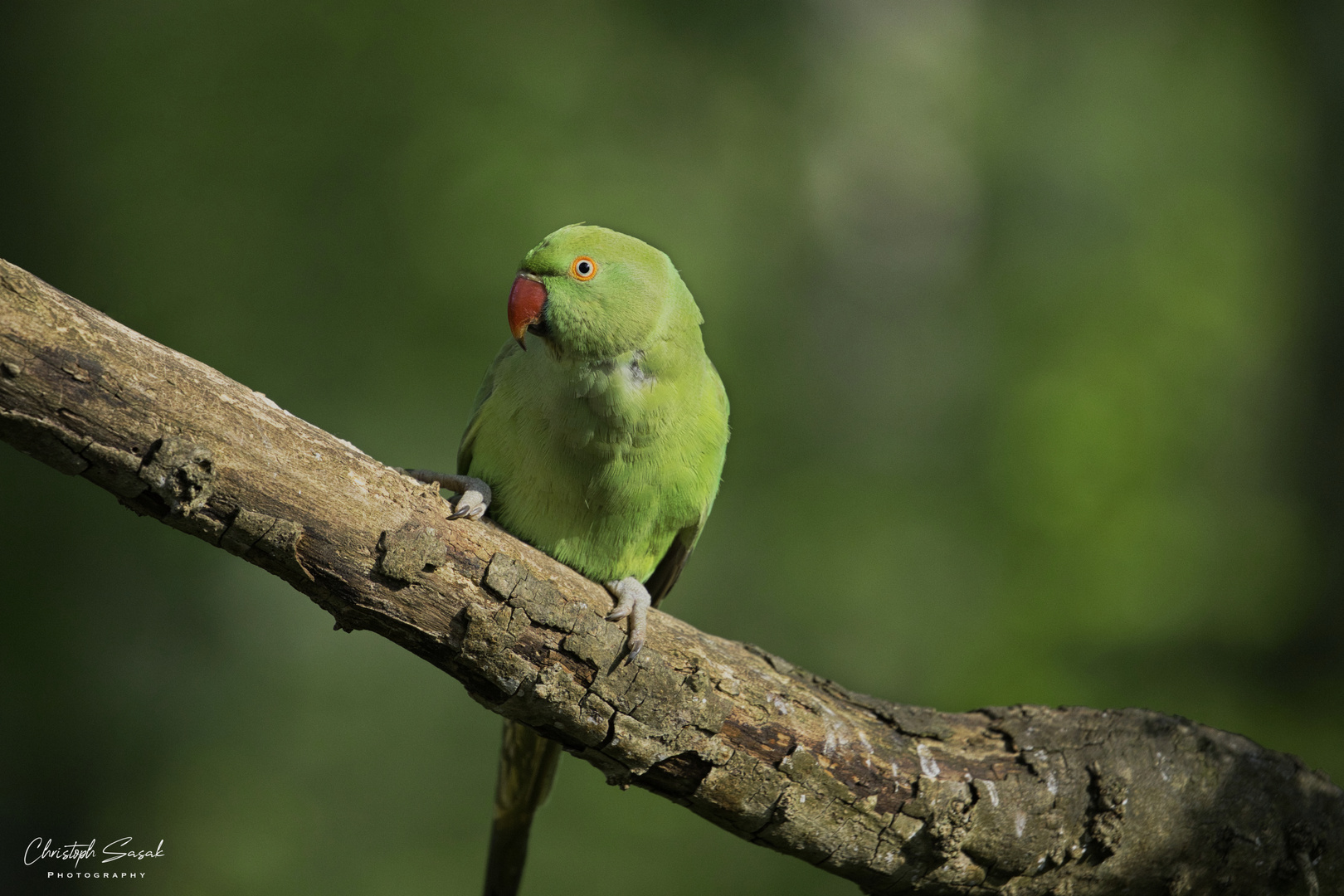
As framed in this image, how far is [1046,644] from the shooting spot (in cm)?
763

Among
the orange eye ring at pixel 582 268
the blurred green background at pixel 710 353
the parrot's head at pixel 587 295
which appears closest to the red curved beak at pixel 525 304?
the parrot's head at pixel 587 295

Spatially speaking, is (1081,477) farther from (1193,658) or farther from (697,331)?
(697,331)

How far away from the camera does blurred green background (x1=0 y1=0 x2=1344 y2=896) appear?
7.27 meters

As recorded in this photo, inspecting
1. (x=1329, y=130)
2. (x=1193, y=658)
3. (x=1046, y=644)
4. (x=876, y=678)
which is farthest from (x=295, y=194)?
(x=1329, y=130)

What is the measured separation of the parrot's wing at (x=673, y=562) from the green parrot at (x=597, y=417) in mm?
209

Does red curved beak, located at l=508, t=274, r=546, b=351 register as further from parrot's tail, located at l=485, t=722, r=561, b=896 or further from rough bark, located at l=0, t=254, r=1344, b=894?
parrot's tail, located at l=485, t=722, r=561, b=896

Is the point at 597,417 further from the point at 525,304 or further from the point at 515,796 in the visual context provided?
the point at 515,796

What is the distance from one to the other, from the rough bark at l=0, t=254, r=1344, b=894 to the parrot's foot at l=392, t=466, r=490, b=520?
10.5 inches

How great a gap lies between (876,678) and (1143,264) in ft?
16.8

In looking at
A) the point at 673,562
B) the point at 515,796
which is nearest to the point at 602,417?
the point at 673,562

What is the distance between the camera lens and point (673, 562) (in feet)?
12.3

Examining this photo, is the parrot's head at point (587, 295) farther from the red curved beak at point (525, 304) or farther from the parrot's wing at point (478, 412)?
the parrot's wing at point (478, 412)

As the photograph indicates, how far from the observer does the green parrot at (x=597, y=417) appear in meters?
2.91
